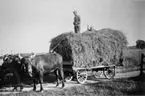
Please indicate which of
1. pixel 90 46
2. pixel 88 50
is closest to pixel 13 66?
pixel 88 50

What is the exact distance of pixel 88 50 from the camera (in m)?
5.53

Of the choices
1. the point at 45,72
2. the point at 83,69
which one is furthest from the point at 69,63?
the point at 45,72

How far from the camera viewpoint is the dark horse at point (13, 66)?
4691 millimetres

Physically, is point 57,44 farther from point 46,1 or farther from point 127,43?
point 127,43

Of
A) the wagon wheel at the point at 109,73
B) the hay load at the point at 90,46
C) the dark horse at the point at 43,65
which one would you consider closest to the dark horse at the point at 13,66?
the dark horse at the point at 43,65

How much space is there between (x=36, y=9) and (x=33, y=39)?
91 centimetres

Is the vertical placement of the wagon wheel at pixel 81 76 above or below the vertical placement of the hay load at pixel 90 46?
below

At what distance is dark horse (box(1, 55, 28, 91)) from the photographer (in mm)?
4691

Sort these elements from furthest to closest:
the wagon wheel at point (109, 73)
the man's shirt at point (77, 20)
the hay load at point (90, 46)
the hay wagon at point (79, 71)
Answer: the wagon wheel at point (109, 73) → the man's shirt at point (77, 20) → the hay wagon at point (79, 71) → the hay load at point (90, 46)

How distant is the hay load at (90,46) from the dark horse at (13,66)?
1.47 m

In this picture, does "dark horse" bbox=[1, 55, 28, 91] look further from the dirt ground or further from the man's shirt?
the man's shirt

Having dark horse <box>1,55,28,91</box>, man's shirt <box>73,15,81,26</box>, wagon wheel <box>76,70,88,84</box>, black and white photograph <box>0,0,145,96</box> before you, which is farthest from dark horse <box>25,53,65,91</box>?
man's shirt <box>73,15,81,26</box>

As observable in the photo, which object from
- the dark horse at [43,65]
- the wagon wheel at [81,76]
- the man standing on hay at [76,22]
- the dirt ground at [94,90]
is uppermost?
the man standing on hay at [76,22]

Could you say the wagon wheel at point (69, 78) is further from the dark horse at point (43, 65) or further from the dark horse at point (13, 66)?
the dark horse at point (13, 66)
